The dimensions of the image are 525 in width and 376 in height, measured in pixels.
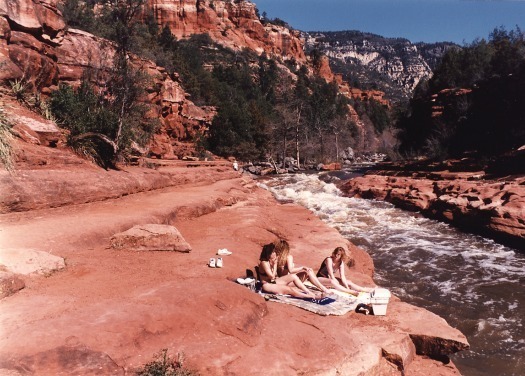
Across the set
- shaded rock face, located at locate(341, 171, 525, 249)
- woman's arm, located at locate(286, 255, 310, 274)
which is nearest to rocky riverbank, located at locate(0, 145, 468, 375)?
Result: woman's arm, located at locate(286, 255, 310, 274)

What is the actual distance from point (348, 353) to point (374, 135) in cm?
8091

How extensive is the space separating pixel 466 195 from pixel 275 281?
12429 millimetres

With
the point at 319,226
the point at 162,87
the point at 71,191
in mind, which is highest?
the point at 162,87

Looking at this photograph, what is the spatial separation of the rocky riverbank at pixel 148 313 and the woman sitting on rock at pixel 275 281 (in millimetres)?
361

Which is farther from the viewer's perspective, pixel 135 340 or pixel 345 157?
pixel 345 157

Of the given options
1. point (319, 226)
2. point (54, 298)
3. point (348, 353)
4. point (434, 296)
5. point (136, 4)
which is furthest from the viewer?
point (136, 4)

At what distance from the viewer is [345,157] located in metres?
55.1

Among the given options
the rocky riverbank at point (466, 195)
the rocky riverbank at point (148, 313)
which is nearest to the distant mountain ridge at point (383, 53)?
the rocky riverbank at point (466, 195)

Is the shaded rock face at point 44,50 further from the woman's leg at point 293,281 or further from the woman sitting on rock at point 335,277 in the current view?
the woman sitting on rock at point 335,277

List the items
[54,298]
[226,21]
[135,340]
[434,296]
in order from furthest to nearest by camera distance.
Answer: [226,21] < [434,296] < [54,298] < [135,340]

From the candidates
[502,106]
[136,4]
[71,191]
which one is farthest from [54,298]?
[502,106]

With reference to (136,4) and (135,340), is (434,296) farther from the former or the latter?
(136,4)

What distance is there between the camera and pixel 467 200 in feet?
48.0

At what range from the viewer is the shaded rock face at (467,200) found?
12172 millimetres
